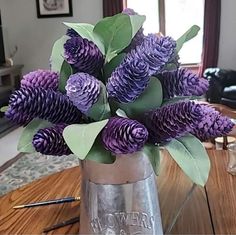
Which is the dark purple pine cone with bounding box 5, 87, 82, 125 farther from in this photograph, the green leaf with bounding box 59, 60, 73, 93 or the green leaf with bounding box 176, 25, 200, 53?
the green leaf with bounding box 176, 25, 200, 53

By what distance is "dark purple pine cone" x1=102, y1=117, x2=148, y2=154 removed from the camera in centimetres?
54

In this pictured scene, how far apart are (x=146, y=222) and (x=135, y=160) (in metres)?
0.12

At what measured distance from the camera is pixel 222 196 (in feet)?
3.05

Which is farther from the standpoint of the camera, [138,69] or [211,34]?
[211,34]

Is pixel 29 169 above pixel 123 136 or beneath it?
beneath

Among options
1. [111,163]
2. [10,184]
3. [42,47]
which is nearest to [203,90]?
[111,163]

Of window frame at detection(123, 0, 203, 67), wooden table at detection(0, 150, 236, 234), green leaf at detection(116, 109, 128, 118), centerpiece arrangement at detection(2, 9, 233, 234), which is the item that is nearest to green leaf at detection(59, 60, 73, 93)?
centerpiece arrangement at detection(2, 9, 233, 234)

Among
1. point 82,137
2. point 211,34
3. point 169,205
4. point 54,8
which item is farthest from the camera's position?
point 54,8

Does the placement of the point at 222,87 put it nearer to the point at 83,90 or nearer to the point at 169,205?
the point at 169,205

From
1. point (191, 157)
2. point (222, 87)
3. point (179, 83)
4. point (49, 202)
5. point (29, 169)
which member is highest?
point (179, 83)

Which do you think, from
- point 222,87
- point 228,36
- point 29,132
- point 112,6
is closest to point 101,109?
point 29,132

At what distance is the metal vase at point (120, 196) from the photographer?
615mm

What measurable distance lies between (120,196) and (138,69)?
218 mm

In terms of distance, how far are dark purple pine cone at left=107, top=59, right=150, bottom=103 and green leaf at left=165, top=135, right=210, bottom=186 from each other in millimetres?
110
